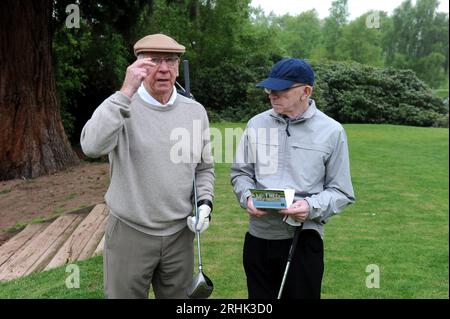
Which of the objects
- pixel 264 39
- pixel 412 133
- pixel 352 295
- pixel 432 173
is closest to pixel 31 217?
pixel 352 295

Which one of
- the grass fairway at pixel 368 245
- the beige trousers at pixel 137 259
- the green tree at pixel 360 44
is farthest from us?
the green tree at pixel 360 44

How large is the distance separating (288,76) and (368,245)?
378cm

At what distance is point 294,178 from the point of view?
2805mm

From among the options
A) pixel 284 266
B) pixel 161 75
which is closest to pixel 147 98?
pixel 161 75

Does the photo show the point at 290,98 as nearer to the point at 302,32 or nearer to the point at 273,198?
the point at 273,198

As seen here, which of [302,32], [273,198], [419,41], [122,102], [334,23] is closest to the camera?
[122,102]

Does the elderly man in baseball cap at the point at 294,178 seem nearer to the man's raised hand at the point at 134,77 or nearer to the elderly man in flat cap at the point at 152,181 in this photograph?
the elderly man in flat cap at the point at 152,181

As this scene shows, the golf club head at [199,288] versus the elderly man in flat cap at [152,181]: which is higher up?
the elderly man in flat cap at [152,181]

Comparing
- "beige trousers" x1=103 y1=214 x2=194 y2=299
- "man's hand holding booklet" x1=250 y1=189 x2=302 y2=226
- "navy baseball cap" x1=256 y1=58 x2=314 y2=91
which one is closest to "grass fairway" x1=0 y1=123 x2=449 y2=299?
"beige trousers" x1=103 y1=214 x2=194 y2=299

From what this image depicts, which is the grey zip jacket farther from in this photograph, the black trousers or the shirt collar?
the shirt collar

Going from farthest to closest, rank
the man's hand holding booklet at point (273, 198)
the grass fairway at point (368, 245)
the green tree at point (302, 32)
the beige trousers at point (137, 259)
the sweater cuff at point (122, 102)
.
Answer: the green tree at point (302, 32), the grass fairway at point (368, 245), the beige trousers at point (137, 259), the man's hand holding booklet at point (273, 198), the sweater cuff at point (122, 102)

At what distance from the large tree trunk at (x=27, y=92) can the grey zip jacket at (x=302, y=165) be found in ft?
24.7

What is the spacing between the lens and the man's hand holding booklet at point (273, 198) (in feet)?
8.69

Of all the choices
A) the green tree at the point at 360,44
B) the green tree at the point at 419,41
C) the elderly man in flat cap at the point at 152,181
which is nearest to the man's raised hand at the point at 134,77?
the elderly man in flat cap at the point at 152,181
